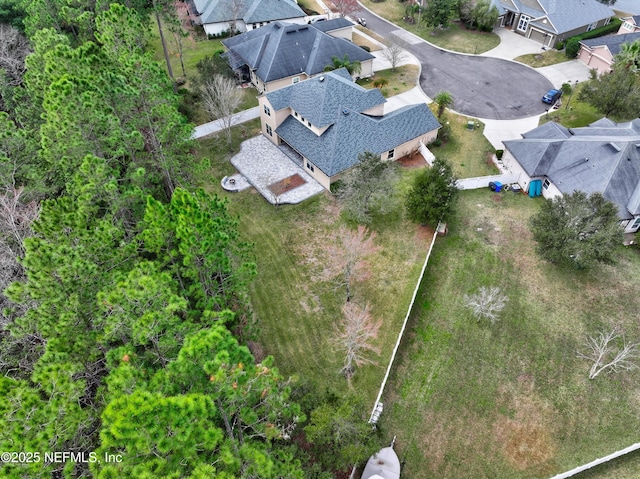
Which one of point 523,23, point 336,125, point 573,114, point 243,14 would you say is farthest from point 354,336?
point 523,23

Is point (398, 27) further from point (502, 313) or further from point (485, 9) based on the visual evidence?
point (502, 313)

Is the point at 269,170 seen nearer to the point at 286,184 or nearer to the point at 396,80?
the point at 286,184

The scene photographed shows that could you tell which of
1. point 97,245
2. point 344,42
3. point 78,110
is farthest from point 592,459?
point 344,42

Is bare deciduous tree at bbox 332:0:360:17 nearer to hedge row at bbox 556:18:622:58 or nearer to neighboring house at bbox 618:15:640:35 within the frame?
hedge row at bbox 556:18:622:58

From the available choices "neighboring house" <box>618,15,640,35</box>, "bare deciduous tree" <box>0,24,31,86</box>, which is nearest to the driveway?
"neighboring house" <box>618,15,640,35</box>

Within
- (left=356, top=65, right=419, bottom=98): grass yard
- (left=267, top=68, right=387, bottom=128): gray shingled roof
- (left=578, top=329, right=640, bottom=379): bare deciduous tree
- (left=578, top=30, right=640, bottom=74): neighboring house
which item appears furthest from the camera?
(left=356, top=65, right=419, bottom=98): grass yard
